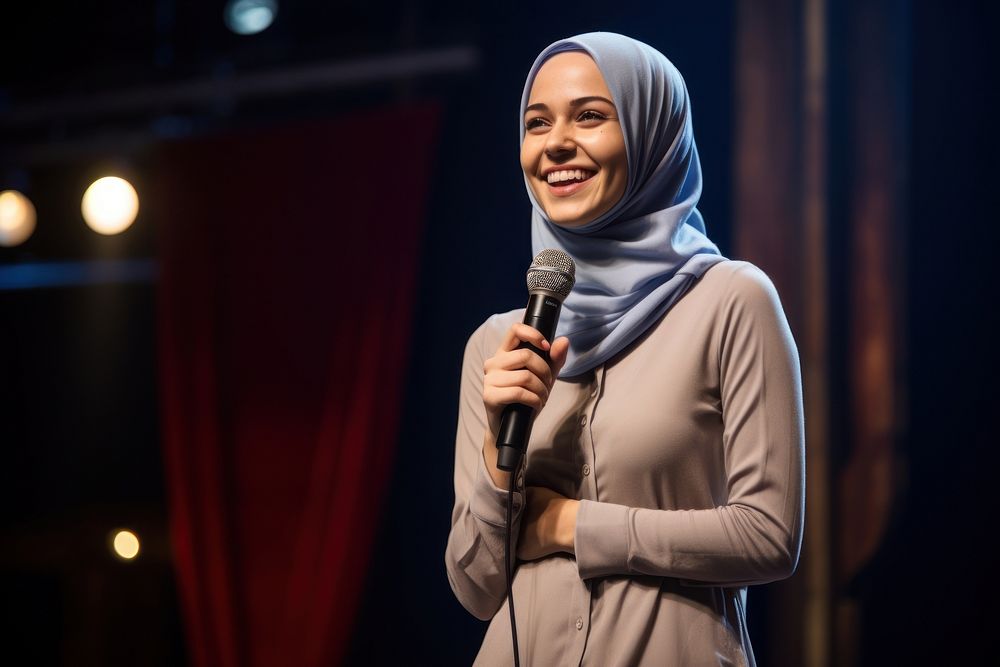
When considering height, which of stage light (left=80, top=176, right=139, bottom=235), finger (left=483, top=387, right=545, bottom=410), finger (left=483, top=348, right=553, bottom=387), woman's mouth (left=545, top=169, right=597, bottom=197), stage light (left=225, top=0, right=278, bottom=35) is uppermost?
stage light (left=225, top=0, right=278, bottom=35)

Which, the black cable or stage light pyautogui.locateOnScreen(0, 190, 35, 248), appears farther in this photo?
stage light pyautogui.locateOnScreen(0, 190, 35, 248)

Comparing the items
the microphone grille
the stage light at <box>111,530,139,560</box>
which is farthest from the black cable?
the stage light at <box>111,530,139,560</box>

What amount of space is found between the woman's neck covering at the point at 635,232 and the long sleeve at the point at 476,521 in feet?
0.53

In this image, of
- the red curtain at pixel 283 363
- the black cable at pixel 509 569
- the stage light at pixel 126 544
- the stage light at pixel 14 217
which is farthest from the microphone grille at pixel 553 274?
the stage light at pixel 126 544

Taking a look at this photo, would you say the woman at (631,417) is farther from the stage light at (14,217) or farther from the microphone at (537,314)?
the stage light at (14,217)

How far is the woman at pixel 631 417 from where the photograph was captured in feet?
3.93

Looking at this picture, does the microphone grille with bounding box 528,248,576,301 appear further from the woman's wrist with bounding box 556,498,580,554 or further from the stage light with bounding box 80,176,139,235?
the stage light with bounding box 80,176,139,235

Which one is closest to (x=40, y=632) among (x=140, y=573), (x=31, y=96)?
(x=140, y=573)

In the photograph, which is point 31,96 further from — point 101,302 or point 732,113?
point 732,113

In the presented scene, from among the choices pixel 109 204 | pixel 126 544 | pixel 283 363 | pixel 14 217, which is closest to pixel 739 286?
pixel 283 363

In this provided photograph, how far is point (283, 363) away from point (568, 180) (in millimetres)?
2559

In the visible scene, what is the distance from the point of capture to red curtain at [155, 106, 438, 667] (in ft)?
11.5

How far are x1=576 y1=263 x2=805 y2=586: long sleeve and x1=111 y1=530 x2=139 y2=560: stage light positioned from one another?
12.2ft

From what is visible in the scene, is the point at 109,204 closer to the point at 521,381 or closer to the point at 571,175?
the point at 571,175
